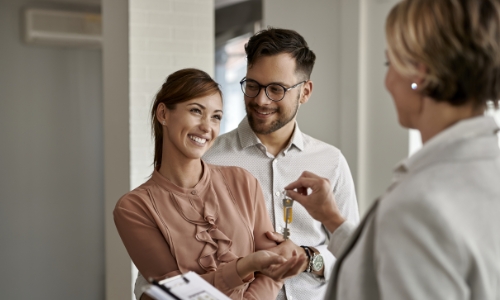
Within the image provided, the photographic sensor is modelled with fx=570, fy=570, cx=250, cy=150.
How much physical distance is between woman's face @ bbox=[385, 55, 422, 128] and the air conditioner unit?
181 inches

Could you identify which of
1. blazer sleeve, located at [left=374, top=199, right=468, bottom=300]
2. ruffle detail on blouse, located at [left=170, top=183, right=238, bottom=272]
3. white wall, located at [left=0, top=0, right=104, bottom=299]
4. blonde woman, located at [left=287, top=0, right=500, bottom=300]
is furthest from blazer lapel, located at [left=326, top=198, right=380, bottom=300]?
white wall, located at [left=0, top=0, right=104, bottom=299]

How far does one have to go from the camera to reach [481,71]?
42.3 inches

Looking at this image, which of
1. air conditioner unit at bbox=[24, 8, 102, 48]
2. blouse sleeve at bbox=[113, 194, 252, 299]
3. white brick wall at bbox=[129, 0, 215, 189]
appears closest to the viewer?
blouse sleeve at bbox=[113, 194, 252, 299]

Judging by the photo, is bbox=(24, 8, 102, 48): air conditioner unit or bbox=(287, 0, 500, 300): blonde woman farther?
bbox=(24, 8, 102, 48): air conditioner unit

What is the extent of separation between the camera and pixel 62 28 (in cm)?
528

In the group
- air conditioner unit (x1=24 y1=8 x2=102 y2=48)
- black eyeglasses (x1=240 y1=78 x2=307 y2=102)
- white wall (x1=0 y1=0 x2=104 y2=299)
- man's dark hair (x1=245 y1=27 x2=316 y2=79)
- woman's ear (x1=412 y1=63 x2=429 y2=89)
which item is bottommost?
white wall (x1=0 y1=0 x2=104 y2=299)

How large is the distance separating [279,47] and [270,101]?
0.23 m

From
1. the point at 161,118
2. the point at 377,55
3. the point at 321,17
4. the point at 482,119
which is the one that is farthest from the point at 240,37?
the point at 482,119

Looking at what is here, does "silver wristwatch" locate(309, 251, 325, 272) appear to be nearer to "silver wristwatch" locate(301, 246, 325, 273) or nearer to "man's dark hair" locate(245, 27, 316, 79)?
"silver wristwatch" locate(301, 246, 325, 273)

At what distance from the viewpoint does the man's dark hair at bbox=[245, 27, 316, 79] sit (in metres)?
2.31

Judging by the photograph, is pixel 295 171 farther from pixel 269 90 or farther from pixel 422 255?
pixel 422 255

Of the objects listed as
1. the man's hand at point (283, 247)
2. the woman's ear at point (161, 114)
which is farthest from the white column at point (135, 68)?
the man's hand at point (283, 247)

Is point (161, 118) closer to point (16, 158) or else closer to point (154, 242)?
point (154, 242)

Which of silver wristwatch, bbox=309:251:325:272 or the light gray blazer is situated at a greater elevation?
the light gray blazer
